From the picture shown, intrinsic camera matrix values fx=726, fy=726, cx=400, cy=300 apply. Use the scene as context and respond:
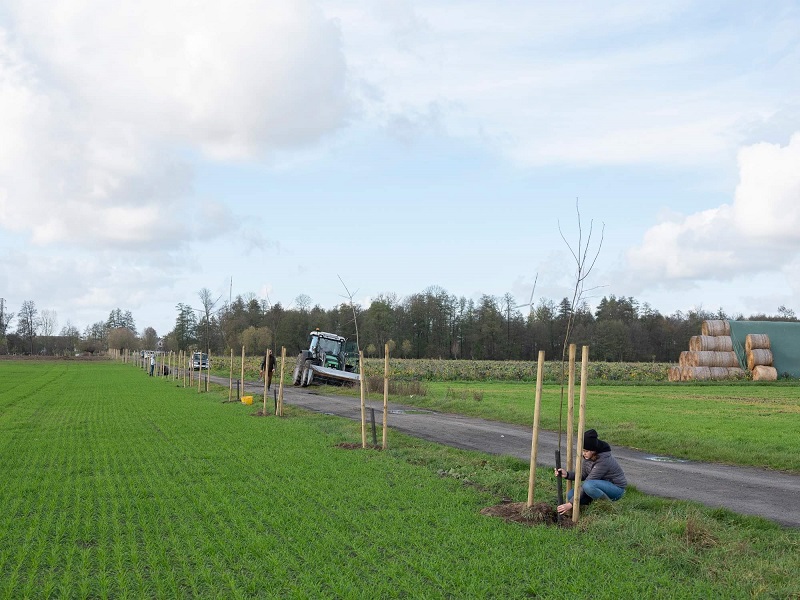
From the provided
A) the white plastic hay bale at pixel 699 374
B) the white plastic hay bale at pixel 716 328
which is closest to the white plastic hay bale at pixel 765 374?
the white plastic hay bale at pixel 699 374

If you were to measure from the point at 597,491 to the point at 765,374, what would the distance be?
121ft

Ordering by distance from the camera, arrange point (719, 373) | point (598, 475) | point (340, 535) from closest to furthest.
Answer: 1. point (340, 535)
2. point (598, 475)
3. point (719, 373)

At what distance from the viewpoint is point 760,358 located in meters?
41.7

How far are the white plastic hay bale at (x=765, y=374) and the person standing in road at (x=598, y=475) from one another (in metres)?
36.2

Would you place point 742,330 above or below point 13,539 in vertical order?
above

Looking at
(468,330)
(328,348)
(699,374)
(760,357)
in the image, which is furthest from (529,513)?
(468,330)

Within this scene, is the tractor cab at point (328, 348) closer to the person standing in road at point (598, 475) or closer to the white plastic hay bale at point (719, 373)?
the white plastic hay bale at point (719, 373)

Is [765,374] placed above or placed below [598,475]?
above

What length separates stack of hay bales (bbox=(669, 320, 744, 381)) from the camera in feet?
139

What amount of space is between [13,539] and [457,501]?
5371 millimetres

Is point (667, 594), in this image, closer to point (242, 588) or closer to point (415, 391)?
point (242, 588)

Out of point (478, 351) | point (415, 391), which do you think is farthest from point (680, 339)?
point (415, 391)

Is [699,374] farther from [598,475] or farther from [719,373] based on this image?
[598,475]

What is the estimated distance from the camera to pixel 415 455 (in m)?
14.2
